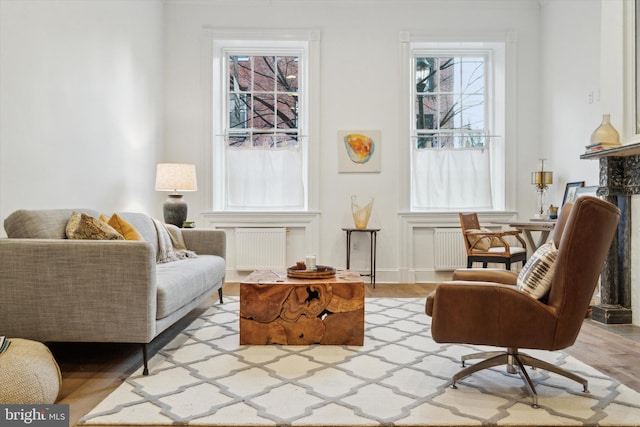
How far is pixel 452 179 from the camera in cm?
552

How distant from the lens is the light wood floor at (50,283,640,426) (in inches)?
84.2

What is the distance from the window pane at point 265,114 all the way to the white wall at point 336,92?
60cm

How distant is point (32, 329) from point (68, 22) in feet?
7.54

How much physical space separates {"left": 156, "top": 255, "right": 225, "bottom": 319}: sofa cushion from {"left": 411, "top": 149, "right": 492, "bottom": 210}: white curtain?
2690mm

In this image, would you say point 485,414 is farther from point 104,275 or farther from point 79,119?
point 79,119

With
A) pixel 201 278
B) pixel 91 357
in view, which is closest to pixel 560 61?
pixel 201 278

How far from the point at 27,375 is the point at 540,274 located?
2.21 metres

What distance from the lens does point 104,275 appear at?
2316 mm

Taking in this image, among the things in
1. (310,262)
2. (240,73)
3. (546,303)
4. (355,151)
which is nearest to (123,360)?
(310,262)

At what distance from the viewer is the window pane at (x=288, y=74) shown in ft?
18.2

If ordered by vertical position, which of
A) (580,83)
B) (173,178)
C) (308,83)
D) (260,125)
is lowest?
(173,178)

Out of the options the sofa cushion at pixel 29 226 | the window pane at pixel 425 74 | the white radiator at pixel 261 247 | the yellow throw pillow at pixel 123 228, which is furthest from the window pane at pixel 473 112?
the sofa cushion at pixel 29 226

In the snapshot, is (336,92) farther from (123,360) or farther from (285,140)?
(123,360)

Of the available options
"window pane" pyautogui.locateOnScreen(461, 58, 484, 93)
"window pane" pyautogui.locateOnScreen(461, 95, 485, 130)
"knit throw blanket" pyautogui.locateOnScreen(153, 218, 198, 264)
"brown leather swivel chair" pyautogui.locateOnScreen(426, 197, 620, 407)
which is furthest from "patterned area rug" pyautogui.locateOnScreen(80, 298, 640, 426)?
"window pane" pyautogui.locateOnScreen(461, 58, 484, 93)
